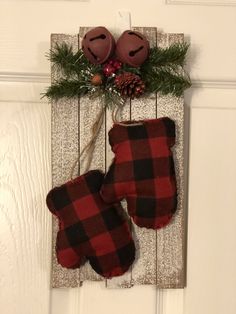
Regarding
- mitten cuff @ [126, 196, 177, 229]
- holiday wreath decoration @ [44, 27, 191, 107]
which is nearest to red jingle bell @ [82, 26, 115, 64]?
holiday wreath decoration @ [44, 27, 191, 107]

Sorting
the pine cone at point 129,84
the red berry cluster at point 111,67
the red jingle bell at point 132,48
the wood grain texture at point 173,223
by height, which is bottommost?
the wood grain texture at point 173,223

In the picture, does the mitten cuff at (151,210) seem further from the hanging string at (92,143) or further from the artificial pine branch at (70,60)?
the artificial pine branch at (70,60)

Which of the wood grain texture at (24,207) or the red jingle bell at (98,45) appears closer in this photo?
the red jingle bell at (98,45)

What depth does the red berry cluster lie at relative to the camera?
2.40 feet

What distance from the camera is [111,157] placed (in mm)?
774

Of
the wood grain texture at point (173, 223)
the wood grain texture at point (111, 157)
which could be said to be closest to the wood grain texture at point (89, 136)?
the wood grain texture at point (111, 157)

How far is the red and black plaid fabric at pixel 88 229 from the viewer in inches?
28.8

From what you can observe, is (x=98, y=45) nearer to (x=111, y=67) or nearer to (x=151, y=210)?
(x=111, y=67)

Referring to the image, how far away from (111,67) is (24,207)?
1.07 feet

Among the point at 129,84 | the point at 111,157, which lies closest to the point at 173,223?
the point at 111,157

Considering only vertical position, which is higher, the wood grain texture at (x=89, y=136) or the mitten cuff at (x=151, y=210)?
the wood grain texture at (x=89, y=136)

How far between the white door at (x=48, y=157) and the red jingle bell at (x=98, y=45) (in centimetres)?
10

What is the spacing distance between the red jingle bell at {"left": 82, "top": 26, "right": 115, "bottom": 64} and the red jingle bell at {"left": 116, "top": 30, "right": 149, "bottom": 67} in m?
0.02

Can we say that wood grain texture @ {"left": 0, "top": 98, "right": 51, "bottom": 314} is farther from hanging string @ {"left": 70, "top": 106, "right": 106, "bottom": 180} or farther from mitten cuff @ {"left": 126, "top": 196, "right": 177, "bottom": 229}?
mitten cuff @ {"left": 126, "top": 196, "right": 177, "bottom": 229}
